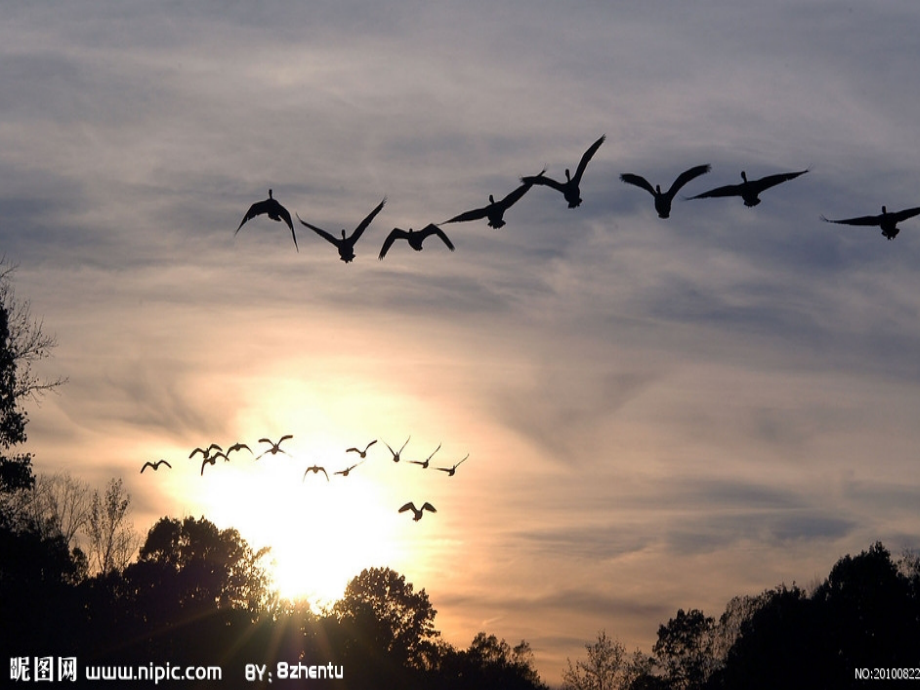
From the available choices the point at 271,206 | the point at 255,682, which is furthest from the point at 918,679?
the point at 271,206

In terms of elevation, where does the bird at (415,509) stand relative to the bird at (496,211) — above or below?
below

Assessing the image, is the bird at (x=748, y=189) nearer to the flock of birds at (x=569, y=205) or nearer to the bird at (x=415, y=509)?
the flock of birds at (x=569, y=205)

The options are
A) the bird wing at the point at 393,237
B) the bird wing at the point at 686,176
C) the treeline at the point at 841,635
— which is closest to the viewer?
the bird wing at the point at 686,176

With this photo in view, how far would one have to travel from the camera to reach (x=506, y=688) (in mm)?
111500

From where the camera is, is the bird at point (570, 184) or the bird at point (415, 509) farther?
the bird at point (415, 509)

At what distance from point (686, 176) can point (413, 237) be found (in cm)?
648

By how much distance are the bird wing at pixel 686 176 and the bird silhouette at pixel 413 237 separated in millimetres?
5035

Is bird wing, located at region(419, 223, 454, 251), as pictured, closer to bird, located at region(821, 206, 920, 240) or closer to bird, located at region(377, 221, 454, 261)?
bird, located at region(377, 221, 454, 261)

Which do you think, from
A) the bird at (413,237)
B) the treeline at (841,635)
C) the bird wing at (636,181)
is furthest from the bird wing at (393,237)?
the treeline at (841,635)

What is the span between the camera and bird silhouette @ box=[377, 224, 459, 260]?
25.1m

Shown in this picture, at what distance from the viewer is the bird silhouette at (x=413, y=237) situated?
25139 mm

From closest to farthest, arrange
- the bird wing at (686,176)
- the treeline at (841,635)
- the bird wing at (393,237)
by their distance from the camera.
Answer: the bird wing at (686,176) < the bird wing at (393,237) < the treeline at (841,635)

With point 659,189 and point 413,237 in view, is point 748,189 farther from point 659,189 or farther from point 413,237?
point 413,237

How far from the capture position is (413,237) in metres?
25.7
